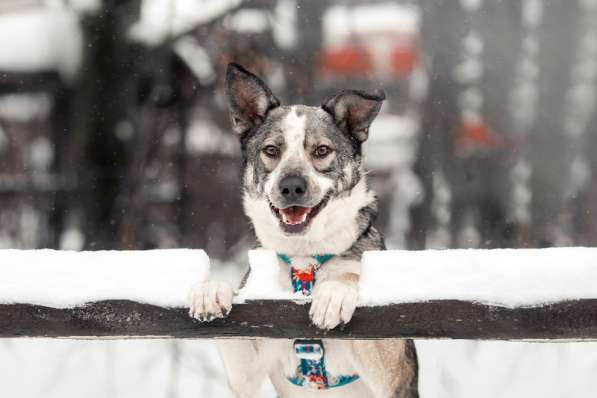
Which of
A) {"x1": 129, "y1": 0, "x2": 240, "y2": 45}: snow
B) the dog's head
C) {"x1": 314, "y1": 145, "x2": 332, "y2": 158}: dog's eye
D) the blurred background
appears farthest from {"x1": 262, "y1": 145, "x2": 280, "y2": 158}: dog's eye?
{"x1": 129, "y1": 0, "x2": 240, "y2": 45}: snow

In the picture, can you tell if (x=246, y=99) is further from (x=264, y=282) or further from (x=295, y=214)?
(x=264, y=282)

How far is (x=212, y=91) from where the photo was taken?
7.70 metres

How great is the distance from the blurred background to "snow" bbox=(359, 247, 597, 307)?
541cm

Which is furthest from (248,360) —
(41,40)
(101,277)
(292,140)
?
(41,40)

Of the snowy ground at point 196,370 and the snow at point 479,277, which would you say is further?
the snowy ground at point 196,370

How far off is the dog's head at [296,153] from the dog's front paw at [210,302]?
0.75 m

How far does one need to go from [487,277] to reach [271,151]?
1.32 metres

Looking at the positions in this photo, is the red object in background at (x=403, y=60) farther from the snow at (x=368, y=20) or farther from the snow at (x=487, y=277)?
the snow at (x=487, y=277)

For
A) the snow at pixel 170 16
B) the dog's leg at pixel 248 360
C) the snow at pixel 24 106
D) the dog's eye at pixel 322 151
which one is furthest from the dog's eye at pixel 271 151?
the snow at pixel 24 106

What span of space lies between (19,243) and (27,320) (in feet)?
19.2

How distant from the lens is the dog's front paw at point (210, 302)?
2232mm

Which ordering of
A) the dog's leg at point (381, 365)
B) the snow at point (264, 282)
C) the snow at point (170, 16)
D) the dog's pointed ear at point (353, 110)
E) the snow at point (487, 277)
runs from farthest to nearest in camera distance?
the snow at point (170, 16) < the dog's pointed ear at point (353, 110) < the dog's leg at point (381, 365) < the snow at point (264, 282) < the snow at point (487, 277)

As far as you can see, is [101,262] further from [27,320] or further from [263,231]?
[263,231]

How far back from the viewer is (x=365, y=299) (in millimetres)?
2252
